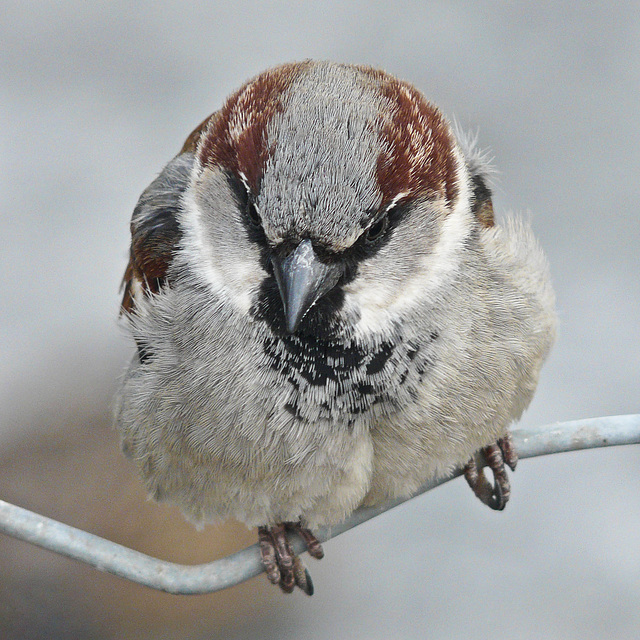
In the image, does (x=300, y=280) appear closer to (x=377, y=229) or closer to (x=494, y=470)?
(x=377, y=229)

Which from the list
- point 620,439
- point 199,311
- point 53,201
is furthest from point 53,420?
point 620,439

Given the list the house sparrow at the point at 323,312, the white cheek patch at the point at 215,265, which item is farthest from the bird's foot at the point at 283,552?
the white cheek patch at the point at 215,265

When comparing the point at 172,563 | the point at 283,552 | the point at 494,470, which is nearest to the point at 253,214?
the point at 172,563

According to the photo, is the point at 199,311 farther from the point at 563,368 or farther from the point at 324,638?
the point at 563,368

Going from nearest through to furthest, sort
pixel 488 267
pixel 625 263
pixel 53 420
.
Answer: pixel 488 267
pixel 53 420
pixel 625 263

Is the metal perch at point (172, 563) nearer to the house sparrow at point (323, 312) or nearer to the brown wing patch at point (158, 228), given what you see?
the house sparrow at point (323, 312)

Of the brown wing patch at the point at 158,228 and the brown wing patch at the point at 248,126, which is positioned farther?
the brown wing patch at the point at 158,228
